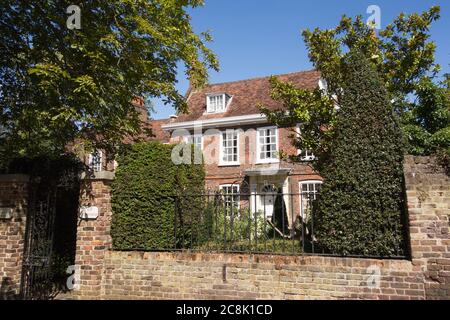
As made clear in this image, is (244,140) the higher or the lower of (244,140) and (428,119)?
the higher

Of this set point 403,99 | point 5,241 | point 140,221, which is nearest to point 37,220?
point 5,241

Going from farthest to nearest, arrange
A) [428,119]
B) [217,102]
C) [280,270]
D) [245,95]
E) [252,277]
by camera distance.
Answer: [245,95], [217,102], [428,119], [252,277], [280,270]

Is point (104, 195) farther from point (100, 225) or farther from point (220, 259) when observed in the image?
point (220, 259)

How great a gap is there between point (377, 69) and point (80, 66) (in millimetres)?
7875

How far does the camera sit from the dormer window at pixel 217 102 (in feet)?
75.5

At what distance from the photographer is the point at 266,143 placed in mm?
20906

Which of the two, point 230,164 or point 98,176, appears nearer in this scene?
point 98,176

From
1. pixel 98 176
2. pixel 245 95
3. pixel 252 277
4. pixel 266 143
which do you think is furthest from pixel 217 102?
pixel 252 277

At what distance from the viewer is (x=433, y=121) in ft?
30.5

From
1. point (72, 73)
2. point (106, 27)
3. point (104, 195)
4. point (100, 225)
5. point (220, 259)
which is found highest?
point (106, 27)

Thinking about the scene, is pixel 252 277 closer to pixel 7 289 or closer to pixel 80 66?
pixel 7 289

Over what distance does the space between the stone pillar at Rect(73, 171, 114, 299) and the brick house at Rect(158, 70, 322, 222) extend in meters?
11.7

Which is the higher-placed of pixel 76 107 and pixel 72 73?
pixel 72 73

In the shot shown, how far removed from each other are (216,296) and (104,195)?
118 inches
